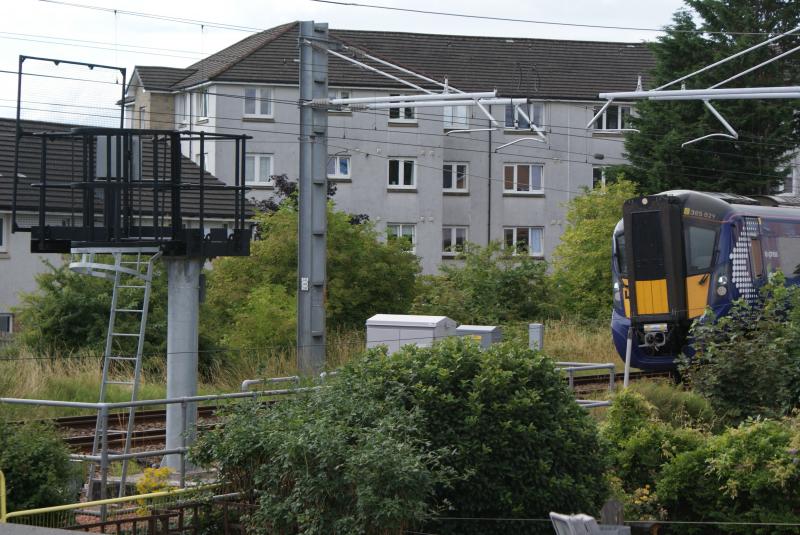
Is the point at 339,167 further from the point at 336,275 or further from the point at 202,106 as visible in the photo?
the point at 336,275

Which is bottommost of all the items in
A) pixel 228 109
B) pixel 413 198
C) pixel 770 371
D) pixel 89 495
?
pixel 89 495

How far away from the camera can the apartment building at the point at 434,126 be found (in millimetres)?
51688

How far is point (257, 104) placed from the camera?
51781 mm

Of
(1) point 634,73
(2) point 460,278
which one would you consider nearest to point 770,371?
(2) point 460,278

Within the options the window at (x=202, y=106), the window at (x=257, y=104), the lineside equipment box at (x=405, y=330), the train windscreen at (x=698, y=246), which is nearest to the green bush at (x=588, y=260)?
the train windscreen at (x=698, y=246)

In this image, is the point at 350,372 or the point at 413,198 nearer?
the point at 350,372

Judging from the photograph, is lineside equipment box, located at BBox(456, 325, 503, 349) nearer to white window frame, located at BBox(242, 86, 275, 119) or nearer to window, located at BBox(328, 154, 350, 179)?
white window frame, located at BBox(242, 86, 275, 119)

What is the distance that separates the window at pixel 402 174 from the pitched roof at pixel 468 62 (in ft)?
11.2

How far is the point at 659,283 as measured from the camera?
70.2ft

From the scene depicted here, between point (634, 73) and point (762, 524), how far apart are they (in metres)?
49.3

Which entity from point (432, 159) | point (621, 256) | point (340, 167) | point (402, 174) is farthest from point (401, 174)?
point (621, 256)

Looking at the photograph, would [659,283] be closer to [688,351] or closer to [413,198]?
[688,351]

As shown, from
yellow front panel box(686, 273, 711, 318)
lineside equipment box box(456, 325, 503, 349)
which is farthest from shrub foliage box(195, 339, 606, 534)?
yellow front panel box(686, 273, 711, 318)

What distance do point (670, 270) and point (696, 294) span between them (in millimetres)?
600
